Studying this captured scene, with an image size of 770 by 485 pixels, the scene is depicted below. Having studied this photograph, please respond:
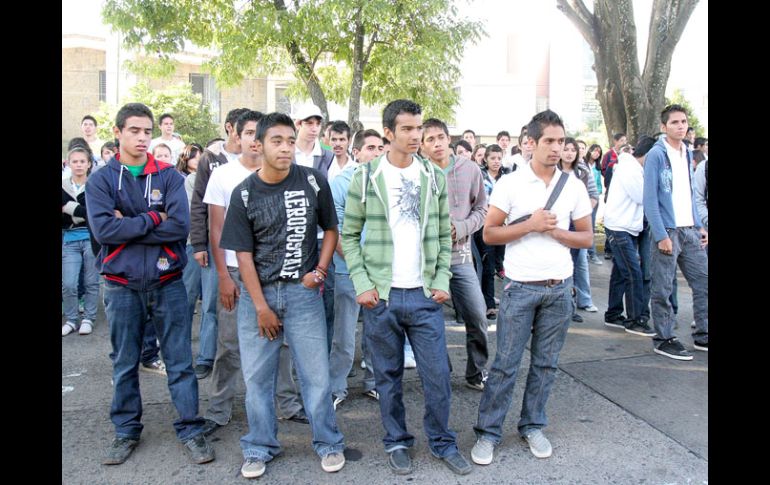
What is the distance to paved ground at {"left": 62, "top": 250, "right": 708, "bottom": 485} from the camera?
3.67 meters

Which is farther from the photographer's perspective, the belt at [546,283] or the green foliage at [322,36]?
the green foliage at [322,36]

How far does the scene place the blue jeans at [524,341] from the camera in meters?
3.86

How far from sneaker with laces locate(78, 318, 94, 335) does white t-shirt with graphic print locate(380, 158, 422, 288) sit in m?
4.51

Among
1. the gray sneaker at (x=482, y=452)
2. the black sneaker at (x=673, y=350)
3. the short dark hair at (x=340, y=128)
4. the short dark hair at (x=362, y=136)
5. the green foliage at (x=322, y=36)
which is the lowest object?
the gray sneaker at (x=482, y=452)

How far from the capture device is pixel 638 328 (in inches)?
260

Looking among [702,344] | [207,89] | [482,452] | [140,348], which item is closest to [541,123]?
[482,452]

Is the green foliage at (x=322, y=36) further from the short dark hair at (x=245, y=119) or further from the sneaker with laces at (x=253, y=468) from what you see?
the sneaker with laces at (x=253, y=468)

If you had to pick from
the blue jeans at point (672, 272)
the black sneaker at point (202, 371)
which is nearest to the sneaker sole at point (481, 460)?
the black sneaker at point (202, 371)

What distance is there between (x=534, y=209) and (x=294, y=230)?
1.49m

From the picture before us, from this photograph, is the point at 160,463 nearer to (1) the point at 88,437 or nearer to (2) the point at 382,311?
(1) the point at 88,437

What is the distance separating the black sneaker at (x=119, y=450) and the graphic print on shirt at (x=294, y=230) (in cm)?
151

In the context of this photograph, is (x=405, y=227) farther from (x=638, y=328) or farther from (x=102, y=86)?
(x=102, y=86)
